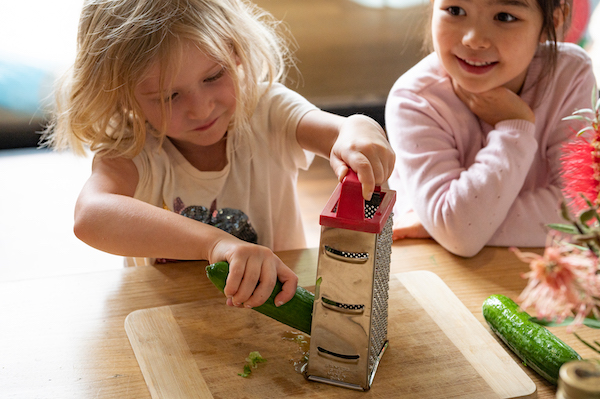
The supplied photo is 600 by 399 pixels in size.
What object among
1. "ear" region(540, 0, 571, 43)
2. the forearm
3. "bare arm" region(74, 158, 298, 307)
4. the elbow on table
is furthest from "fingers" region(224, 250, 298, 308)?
"ear" region(540, 0, 571, 43)

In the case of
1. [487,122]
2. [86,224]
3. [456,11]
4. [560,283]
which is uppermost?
[456,11]

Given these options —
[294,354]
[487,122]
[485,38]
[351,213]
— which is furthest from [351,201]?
[487,122]

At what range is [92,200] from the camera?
0.99 metres

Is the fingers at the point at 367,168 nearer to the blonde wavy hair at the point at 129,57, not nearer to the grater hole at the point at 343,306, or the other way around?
the grater hole at the point at 343,306

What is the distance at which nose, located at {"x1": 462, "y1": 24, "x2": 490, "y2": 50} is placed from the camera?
1.15m

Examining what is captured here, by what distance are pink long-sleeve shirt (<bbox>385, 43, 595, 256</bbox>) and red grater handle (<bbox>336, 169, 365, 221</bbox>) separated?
45cm

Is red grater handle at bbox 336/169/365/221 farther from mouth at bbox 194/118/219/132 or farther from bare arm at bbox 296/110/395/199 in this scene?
mouth at bbox 194/118/219/132

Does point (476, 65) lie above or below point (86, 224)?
above

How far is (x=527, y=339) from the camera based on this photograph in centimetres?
80

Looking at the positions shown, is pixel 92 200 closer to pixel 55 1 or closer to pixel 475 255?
pixel 475 255

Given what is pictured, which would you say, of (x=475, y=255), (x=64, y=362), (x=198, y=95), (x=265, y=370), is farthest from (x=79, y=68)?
(x=475, y=255)

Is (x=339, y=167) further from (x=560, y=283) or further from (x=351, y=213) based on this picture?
(x=560, y=283)

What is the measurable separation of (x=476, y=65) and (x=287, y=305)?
70 cm

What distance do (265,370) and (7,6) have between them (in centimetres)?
297
